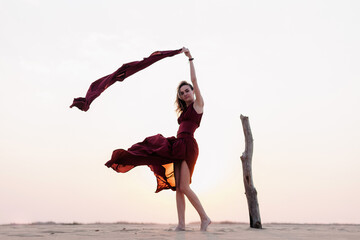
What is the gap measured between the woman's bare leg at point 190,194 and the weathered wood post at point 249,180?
1720mm

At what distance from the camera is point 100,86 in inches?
270

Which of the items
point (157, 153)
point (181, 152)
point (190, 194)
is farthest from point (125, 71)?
point (190, 194)

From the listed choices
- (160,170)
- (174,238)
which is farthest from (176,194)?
(174,238)

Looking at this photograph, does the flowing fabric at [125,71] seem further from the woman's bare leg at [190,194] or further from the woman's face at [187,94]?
the woman's bare leg at [190,194]

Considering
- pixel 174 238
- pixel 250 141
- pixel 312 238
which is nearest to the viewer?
pixel 174 238

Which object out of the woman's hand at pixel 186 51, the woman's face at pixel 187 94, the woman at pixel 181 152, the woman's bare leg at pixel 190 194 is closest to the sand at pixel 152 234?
the woman's bare leg at pixel 190 194

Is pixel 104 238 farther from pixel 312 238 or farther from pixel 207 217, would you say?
pixel 312 238

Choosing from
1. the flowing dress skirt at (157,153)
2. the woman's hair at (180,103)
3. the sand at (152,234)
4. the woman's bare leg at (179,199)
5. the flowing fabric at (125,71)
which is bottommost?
the sand at (152,234)

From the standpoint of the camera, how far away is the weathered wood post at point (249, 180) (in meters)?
7.91

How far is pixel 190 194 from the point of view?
21.0 ft

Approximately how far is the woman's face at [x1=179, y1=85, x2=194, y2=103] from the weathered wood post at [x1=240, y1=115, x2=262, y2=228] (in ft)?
6.27

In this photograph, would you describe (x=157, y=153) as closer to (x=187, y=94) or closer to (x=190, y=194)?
(x=190, y=194)

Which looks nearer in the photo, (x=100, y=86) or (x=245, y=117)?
(x=100, y=86)

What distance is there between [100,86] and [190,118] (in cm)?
156
